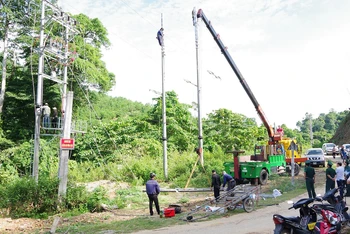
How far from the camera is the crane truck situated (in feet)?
63.0

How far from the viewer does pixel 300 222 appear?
A: 745 cm

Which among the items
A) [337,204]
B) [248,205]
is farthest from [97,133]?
[337,204]

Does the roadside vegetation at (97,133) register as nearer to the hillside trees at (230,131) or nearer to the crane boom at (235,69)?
the hillside trees at (230,131)

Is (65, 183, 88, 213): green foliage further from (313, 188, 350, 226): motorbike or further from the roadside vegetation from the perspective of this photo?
(313, 188, 350, 226): motorbike

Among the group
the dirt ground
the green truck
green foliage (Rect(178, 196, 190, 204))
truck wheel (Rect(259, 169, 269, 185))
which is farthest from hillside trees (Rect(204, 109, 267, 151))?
the dirt ground

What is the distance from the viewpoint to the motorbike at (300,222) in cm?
722

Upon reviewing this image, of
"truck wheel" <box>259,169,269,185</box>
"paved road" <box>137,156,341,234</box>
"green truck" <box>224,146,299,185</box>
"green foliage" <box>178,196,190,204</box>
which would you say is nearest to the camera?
"paved road" <box>137,156,341,234</box>

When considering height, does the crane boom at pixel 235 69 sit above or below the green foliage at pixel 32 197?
above

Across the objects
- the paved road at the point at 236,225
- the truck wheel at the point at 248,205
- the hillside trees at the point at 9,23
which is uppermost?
the hillside trees at the point at 9,23

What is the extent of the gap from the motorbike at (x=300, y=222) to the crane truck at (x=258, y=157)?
36.4 ft

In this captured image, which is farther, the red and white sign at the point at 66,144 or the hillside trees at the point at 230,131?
the hillside trees at the point at 230,131

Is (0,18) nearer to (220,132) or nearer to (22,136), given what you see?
(22,136)

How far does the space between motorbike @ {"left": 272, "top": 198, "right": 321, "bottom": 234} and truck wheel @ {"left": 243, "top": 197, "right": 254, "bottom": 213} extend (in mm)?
4657

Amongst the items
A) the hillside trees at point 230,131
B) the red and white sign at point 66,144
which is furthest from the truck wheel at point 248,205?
the hillside trees at point 230,131
